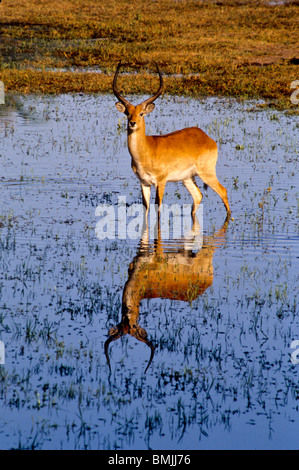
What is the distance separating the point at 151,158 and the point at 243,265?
277 cm

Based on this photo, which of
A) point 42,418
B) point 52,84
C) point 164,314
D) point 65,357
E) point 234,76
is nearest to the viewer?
point 42,418

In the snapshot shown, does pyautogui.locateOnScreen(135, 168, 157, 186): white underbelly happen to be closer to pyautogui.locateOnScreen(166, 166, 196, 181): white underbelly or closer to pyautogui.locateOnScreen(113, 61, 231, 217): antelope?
pyautogui.locateOnScreen(113, 61, 231, 217): antelope

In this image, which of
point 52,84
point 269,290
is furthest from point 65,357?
point 52,84

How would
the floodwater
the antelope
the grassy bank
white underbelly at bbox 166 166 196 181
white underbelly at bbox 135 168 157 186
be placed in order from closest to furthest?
the floodwater < the antelope < white underbelly at bbox 135 168 157 186 < white underbelly at bbox 166 166 196 181 < the grassy bank

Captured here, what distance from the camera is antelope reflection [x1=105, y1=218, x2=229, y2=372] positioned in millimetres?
7453

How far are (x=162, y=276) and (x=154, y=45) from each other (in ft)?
73.2

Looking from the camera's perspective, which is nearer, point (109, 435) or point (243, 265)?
point (109, 435)

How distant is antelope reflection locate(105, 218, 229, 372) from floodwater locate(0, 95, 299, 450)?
0.03 m

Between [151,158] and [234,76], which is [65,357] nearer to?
[151,158]

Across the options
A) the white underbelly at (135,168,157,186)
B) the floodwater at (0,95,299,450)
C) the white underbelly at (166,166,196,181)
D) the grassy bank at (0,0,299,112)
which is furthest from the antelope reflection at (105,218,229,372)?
the grassy bank at (0,0,299,112)

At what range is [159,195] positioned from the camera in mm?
11547

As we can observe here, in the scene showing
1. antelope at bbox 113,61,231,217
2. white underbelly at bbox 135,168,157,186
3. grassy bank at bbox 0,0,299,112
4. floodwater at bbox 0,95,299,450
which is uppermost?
grassy bank at bbox 0,0,299,112

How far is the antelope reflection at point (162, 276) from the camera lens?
7453 mm

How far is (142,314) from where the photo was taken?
303 inches
